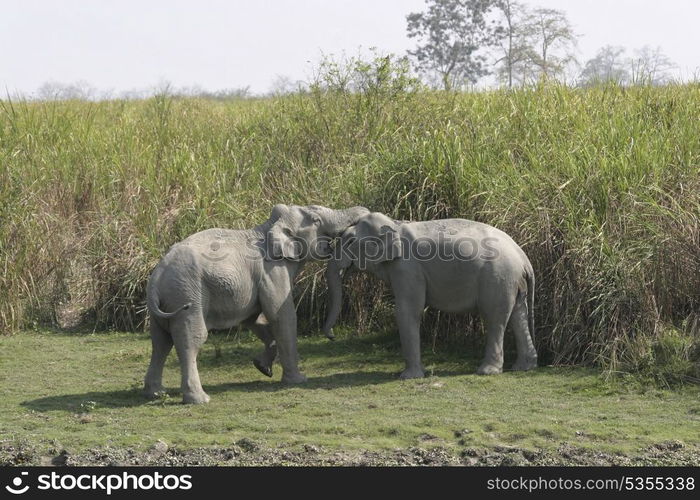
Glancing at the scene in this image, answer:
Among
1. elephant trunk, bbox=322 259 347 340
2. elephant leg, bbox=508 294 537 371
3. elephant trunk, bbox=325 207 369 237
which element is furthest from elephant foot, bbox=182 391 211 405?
elephant leg, bbox=508 294 537 371

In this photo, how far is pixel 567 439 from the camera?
652cm

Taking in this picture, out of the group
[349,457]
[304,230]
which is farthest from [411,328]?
[349,457]

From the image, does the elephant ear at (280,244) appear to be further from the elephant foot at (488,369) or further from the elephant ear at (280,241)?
the elephant foot at (488,369)

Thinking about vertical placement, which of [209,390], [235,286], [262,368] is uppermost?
[235,286]

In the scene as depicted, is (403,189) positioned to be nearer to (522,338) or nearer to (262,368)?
(522,338)

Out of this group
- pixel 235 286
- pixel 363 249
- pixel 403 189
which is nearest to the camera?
pixel 235 286

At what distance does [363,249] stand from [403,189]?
1508 millimetres

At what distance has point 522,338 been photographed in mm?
8484

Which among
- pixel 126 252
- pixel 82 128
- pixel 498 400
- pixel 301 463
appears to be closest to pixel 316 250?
pixel 498 400

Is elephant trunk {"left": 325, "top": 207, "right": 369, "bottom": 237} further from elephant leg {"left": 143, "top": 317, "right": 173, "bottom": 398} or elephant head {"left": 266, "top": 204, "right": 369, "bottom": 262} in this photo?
elephant leg {"left": 143, "top": 317, "right": 173, "bottom": 398}

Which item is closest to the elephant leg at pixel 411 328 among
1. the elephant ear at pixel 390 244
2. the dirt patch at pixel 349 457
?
the elephant ear at pixel 390 244

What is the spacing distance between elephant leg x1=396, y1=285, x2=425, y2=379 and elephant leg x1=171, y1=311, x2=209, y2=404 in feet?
5.30

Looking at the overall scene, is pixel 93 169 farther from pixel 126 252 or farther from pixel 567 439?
pixel 567 439

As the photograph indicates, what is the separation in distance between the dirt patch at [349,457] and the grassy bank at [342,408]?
35 millimetres
